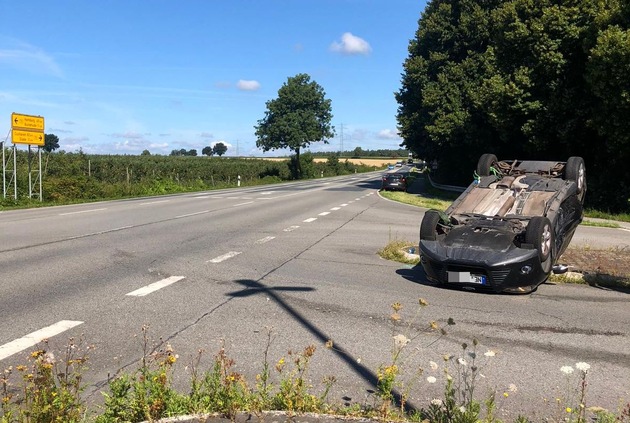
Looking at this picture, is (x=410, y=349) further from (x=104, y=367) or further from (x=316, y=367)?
(x=104, y=367)

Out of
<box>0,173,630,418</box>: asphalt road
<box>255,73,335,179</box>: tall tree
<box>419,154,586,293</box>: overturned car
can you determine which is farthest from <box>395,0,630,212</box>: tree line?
<box>255,73,335,179</box>: tall tree

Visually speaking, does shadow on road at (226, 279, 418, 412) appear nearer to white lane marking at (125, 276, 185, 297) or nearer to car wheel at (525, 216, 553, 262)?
white lane marking at (125, 276, 185, 297)

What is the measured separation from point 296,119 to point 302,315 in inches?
2799

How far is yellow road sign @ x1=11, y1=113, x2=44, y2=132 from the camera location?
2640 centimetres

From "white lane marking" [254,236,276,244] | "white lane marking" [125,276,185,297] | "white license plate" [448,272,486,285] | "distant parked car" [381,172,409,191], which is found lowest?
"white lane marking" [125,276,185,297]

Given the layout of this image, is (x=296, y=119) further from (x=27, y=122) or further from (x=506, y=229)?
(x=506, y=229)

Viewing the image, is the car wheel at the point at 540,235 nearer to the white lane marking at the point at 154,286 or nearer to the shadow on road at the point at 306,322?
the shadow on road at the point at 306,322

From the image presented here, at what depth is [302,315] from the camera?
246 inches

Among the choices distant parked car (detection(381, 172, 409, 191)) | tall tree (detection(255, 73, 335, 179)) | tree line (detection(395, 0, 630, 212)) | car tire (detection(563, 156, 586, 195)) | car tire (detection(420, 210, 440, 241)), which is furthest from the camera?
tall tree (detection(255, 73, 335, 179))

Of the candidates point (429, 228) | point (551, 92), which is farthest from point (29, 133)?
point (429, 228)

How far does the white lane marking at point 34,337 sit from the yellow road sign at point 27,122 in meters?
24.3

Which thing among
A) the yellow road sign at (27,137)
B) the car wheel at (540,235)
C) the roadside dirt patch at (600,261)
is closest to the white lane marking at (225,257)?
the car wheel at (540,235)

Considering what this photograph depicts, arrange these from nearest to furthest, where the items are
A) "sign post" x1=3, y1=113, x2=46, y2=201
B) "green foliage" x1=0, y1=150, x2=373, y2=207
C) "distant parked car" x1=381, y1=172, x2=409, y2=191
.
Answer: "sign post" x1=3, y1=113, x2=46, y2=201, "green foliage" x1=0, y1=150, x2=373, y2=207, "distant parked car" x1=381, y1=172, x2=409, y2=191

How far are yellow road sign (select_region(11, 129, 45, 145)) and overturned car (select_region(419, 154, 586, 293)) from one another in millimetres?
23802
